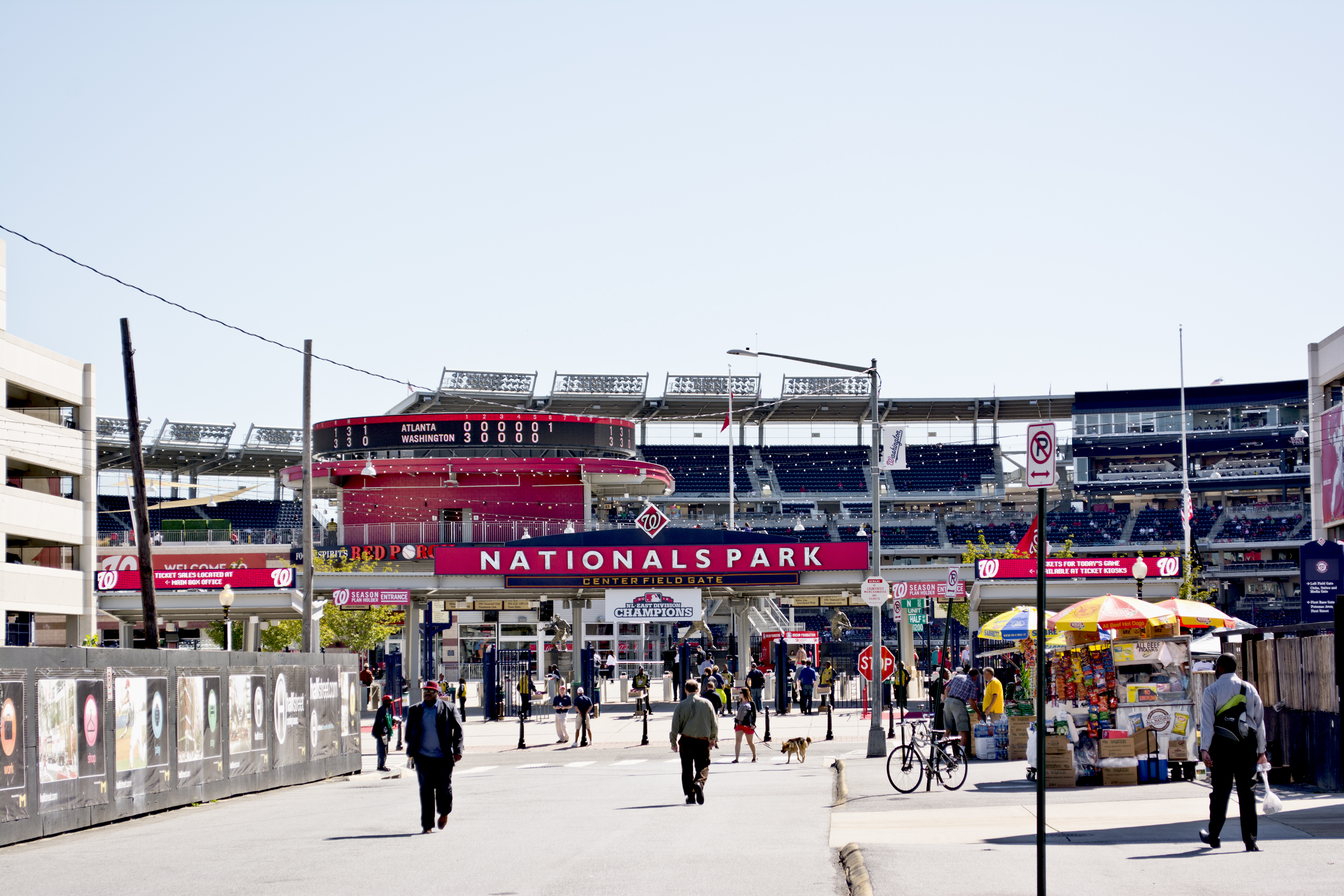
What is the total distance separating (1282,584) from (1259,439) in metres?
11.0

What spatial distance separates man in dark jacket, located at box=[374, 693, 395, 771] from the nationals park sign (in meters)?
15.0

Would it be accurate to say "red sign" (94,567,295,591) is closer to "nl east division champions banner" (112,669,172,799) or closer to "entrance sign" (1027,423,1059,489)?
"nl east division champions banner" (112,669,172,799)

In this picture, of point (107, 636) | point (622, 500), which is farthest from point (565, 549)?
point (622, 500)

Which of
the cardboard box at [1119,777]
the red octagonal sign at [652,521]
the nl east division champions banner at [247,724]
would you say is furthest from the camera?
the red octagonal sign at [652,521]

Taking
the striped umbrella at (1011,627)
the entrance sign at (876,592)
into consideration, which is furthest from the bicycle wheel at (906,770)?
the entrance sign at (876,592)

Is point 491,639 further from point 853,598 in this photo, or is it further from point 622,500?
point 622,500

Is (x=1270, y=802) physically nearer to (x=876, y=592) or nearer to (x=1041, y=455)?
(x=1041, y=455)

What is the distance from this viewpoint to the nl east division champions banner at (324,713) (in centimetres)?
2602

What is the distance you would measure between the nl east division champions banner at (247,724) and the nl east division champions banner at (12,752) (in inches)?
237

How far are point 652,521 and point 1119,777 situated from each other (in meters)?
26.8

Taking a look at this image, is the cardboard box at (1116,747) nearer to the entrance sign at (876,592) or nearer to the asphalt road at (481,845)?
the asphalt road at (481,845)

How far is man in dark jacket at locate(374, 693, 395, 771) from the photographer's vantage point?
28.0 metres

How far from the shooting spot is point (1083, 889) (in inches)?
440

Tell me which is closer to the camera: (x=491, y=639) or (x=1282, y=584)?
(x=491, y=639)
